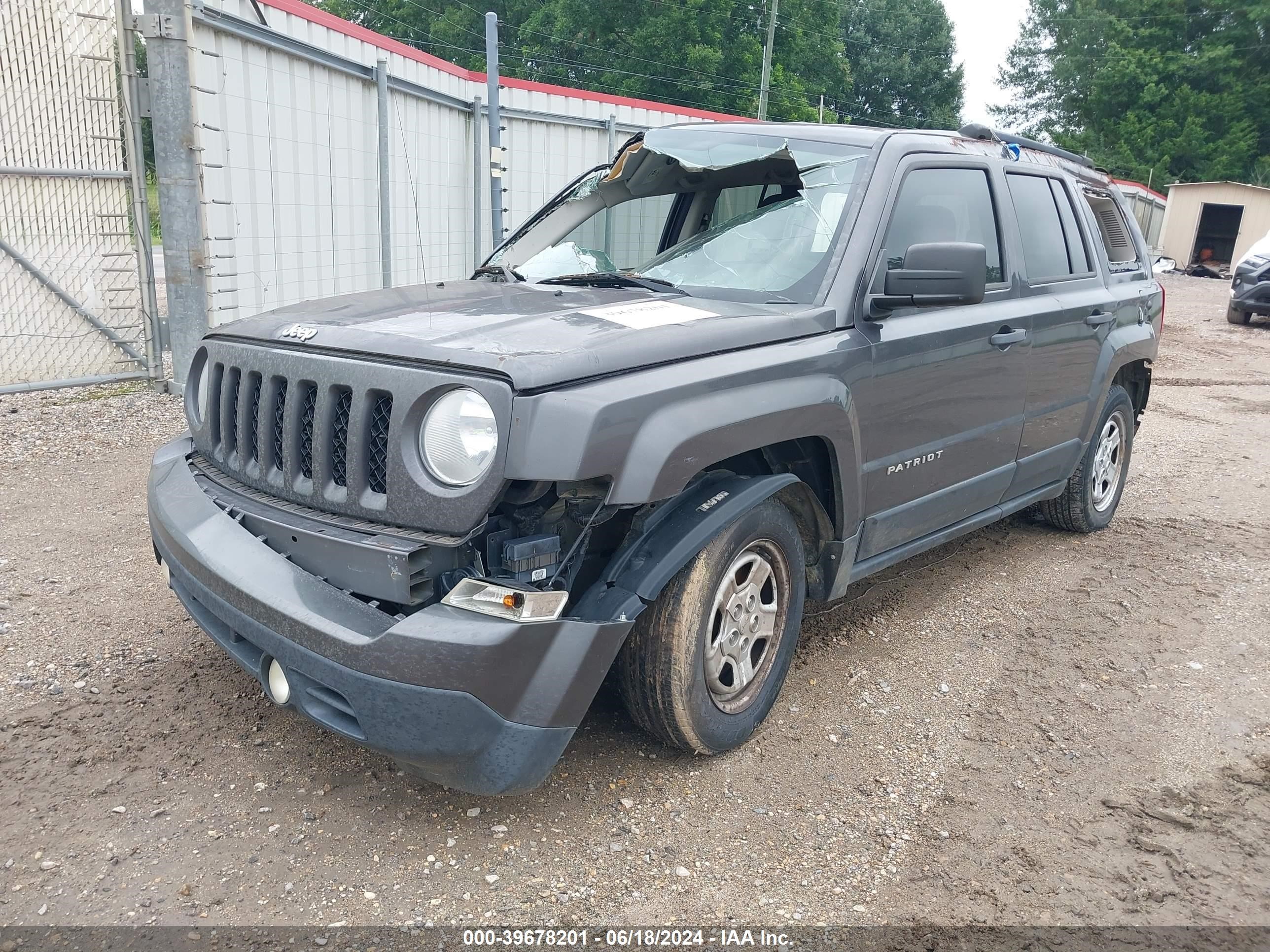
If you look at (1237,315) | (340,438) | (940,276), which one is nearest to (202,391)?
(340,438)

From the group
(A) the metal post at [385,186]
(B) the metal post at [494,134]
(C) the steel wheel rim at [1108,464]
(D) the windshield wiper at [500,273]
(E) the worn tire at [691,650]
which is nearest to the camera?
(E) the worn tire at [691,650]

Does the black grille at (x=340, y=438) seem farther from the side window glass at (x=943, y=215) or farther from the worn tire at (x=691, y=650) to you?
the side window glass at (x=943, y=215)

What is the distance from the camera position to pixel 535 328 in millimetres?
2838

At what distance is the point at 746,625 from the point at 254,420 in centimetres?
161

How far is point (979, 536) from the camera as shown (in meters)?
5.72

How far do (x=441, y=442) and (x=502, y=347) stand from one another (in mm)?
291

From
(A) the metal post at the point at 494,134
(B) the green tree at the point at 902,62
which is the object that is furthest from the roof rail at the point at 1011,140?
(B) the green tree at the point at 902,62

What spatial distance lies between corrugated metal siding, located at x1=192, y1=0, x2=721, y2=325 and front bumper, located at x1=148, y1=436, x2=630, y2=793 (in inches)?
190

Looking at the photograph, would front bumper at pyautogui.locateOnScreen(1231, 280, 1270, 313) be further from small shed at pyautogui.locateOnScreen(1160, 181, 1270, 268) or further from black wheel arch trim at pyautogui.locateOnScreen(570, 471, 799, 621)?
small shed at pyautogui.locateOnScreen(1160, 181, 1270, 268)

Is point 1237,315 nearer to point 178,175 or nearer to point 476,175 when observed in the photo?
point 476,175

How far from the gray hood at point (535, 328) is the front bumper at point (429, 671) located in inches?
24.2

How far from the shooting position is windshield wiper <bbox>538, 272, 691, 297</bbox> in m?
3.57

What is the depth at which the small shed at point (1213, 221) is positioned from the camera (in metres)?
31.1

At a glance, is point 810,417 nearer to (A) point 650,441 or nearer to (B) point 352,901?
(A) point 650,441
